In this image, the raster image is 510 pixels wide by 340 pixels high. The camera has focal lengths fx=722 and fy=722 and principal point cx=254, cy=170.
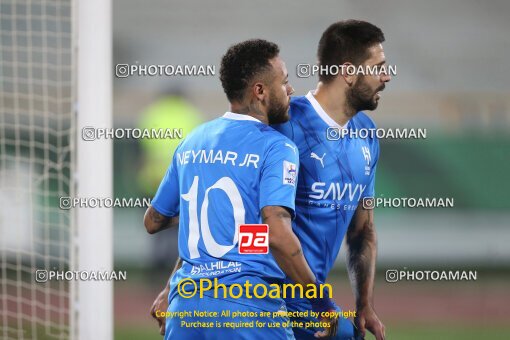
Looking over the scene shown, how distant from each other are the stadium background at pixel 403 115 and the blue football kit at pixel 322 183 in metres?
0.12

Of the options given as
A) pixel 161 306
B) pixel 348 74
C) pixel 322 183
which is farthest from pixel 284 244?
pixel 348 74

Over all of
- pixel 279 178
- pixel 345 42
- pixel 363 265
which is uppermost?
pixel 345 42

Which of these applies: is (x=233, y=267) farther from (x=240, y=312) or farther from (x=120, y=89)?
(x=120, y=89)

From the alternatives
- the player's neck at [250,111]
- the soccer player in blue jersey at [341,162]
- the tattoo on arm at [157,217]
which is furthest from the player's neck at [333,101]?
the tattoo on arm at [157,217]

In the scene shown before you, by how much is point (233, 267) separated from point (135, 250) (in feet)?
2.10

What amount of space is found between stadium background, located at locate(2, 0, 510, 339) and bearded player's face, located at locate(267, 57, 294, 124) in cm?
11

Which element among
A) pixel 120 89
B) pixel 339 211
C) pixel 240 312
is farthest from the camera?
pixel 120 89

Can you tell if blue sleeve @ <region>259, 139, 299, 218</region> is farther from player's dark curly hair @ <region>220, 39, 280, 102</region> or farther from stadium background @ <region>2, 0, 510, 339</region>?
stadium background @ <region>2, 0, 510, 339</region>

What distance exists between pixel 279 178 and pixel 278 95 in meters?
0.30

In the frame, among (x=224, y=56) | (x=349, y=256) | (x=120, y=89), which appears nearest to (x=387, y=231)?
(x=349, y=256)

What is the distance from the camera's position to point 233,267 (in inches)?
87.9

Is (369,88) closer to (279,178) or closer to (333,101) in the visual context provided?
(333,101)

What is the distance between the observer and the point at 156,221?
2.49 metres

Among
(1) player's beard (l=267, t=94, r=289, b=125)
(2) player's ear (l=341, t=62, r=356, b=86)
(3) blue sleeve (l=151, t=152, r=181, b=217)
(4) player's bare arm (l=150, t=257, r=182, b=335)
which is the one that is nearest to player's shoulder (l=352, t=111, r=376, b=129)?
(2) player's ear (l=341, t=62, r=356, b=86)
